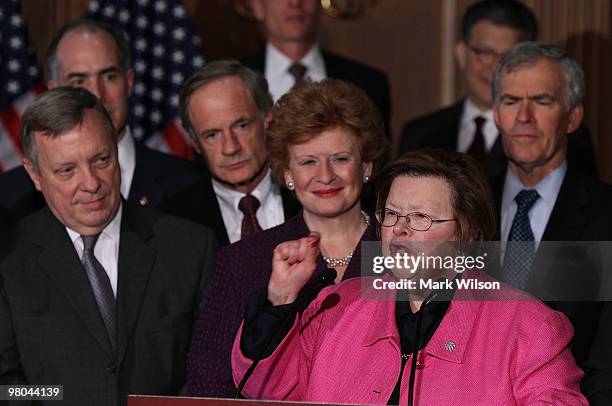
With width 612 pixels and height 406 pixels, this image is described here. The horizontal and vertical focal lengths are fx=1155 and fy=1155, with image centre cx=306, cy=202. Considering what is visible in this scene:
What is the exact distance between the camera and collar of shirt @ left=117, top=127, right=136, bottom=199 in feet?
14.3

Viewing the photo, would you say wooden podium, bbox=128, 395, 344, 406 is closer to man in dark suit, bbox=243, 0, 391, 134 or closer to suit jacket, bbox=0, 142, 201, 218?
suit jacket, bbox=0, 142, 201, 218

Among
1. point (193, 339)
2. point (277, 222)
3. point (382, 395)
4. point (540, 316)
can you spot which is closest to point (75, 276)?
point (193, 339)

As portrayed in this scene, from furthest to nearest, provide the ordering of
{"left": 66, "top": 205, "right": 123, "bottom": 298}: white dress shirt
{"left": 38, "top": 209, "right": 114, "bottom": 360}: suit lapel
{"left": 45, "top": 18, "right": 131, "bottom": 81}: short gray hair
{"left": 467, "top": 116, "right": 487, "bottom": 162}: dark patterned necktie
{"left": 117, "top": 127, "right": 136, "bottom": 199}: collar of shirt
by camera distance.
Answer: {"left": 467, "top": 116, "right": 487, "bottom": 162}: dark patterned necktie → {"left": 45, "top": 18, "right": 131, "bottom": 81}: short gray hair → {"left": 117, "top": 127, "right": 136, "bottom": 199}: collar of shirt → {"left": 66, "top": 205, "right": 123, "bottom": 298}: white dress shirt → {"left": 38, "top": 209, "right": 114, "bottom": 360}: suit lapel

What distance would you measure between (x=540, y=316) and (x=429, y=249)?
1.04 feet

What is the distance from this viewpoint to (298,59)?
5.20 meters

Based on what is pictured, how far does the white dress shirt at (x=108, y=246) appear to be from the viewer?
3.56m

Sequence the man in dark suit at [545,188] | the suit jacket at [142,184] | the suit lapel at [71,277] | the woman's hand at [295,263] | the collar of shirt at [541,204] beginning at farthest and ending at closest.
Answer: the suit jacket at [142,184]
the collar of shirt at [541,204]
the man in dark suit at [545,188]
the suit lapel at [71,277]
the woman's hand at [295,263]

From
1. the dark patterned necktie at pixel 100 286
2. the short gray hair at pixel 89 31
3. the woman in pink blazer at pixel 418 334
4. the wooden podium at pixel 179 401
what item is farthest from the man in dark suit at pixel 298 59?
the wooden podium at pixel 179 401

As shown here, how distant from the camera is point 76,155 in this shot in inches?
138

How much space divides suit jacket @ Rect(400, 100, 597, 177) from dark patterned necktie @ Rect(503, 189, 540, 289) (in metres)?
0.80

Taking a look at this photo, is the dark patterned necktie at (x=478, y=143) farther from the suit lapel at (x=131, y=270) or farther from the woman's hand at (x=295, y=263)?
the woman's hand at (x=295, y=263)

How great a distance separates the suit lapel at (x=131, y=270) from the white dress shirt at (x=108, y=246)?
29 mm

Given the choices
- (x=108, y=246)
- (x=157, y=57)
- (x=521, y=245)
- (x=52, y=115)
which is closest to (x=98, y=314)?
(x=108, y=246)

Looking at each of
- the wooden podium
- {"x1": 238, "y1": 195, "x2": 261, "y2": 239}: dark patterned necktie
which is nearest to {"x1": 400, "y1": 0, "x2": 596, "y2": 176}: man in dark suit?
{"x1": 238, "y1": 195, "x2": 261, "y2": 239}: dark patterned necktie
